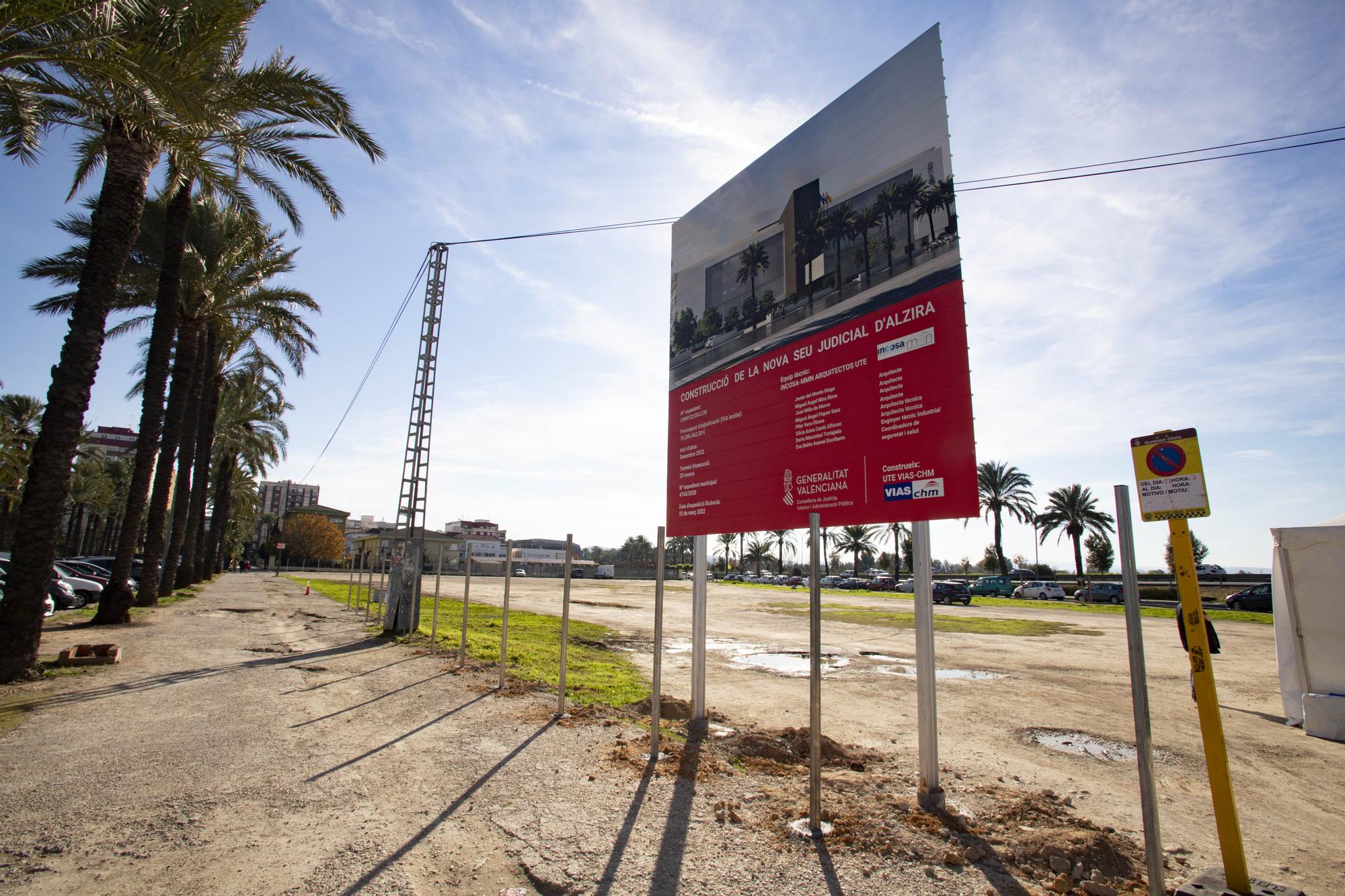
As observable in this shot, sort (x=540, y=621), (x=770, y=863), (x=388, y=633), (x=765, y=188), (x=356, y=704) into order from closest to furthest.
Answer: (x=770, y=863)
(x=765, y=188)
(x=356, y=704)
(x=388, y=633)
(x=540, y=621)

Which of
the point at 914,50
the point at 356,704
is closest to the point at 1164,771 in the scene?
the point at 914,50

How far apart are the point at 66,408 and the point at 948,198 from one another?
12.0 metres

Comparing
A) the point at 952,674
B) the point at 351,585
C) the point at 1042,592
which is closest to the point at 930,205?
the point at 952,674

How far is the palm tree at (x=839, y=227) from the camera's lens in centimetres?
588

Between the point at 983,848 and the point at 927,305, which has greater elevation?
the point at 927,305

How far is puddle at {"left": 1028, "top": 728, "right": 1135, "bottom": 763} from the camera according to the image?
6.68m

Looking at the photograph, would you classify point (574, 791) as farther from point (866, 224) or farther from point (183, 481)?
point (183, 481)

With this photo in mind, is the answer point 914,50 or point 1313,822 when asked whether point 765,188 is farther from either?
point 1313,822

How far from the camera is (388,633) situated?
14633mm

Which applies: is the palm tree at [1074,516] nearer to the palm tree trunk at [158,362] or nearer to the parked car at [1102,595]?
the parked car at [1102,595]

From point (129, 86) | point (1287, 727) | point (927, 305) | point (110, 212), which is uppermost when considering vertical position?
point (129, 86)

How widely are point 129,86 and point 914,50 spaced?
32.1ft

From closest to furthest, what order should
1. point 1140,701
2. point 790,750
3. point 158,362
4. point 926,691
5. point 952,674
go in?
point 1140,701 < point 926,691 < point 790,750 < point 952,674 < point 158,362

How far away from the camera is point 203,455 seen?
28.2 m
